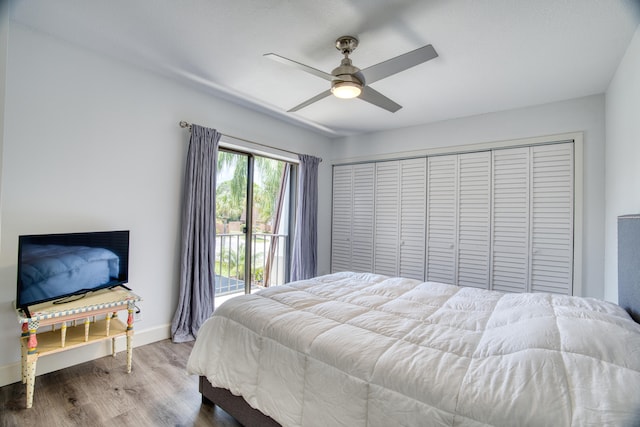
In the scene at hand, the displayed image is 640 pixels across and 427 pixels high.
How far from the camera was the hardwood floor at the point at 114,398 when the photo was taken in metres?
1.80

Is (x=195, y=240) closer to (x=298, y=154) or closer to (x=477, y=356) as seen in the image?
(x=298, y=154)

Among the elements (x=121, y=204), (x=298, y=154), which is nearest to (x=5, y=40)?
(x=121, y=204)

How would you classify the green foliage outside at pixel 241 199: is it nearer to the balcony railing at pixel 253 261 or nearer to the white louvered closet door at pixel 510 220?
the balcony railing at pixel 253 261

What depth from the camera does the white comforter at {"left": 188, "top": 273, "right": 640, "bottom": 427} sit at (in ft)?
3.23

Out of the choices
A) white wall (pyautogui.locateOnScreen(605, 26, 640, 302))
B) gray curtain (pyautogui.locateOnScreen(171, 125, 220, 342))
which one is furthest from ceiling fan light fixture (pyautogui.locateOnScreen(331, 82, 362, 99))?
white wall (pyautogui.locateOnScreen(605, 26, 640, 302))

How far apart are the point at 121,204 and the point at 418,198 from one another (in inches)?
135

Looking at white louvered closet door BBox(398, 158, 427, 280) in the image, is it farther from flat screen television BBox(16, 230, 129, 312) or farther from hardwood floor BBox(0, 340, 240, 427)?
flat screen television BBox(16, 230, 129, 312)

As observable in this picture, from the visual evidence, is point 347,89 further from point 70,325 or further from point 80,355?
point 80,355

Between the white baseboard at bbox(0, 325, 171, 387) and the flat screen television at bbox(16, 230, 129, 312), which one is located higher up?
the flat screen television at bbox(16, 230, 129, 312)

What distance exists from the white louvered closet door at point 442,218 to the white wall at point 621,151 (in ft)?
4.59

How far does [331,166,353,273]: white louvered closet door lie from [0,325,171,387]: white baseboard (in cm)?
264

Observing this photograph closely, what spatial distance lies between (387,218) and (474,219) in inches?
45.1

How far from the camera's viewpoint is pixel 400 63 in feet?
6.24

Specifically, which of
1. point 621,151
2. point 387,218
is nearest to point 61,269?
point 387,218
